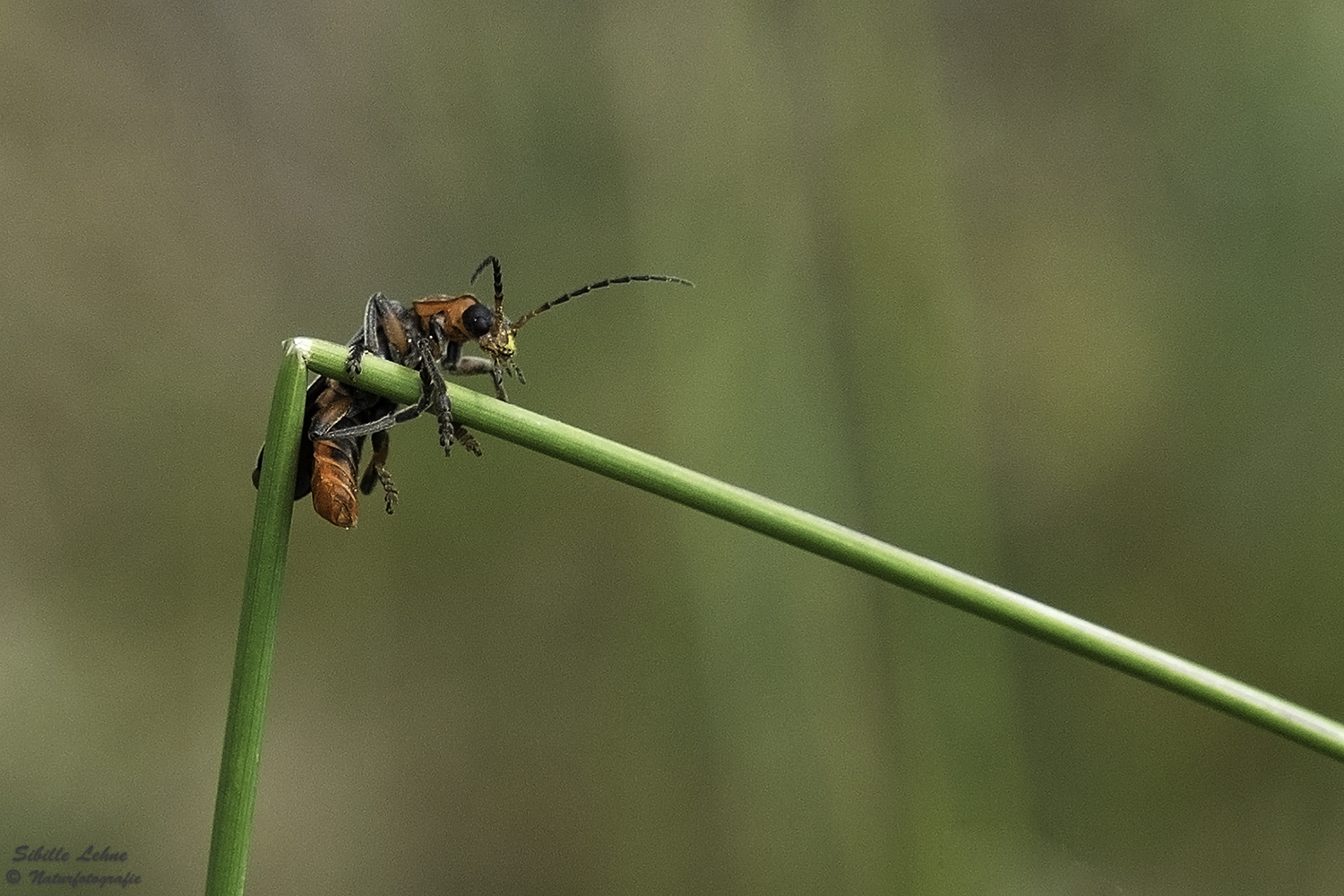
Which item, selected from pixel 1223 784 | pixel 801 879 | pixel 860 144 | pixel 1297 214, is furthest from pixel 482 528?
pixel 1297 214

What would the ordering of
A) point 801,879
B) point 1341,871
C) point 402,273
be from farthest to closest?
point 402,273
point 801,879
point 1341,871

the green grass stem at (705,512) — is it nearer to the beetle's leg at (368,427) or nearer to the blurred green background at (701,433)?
the beetle's leg at (368,427)

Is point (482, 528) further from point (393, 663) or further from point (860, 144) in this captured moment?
point (860, 144)

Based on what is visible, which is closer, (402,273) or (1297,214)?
(1297,214)

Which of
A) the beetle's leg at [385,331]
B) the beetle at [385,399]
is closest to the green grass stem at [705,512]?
the beetle at [385,399]

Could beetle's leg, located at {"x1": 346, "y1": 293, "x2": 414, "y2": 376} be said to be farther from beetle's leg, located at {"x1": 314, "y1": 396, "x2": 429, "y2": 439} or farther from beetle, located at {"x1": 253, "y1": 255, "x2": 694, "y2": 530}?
beetle's leg, located at {"x1": 314, "y1": 396, "x2": 429, "y2": 439}

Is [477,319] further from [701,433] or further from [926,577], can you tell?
[701,433]

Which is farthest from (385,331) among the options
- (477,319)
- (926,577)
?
(926,577)
